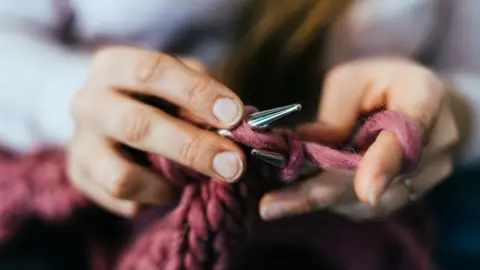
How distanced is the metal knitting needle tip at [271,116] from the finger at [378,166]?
0.04 m

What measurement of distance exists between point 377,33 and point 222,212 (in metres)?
0.28

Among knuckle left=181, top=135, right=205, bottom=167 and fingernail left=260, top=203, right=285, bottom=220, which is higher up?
knuckle left=181, top=135, right=205, bottom=167

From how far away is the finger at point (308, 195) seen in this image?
371 mm

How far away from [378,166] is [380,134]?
21 millimetres

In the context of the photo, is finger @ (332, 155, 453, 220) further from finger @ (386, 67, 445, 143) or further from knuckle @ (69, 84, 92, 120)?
knuckle @ (69, 84, 92, 120)

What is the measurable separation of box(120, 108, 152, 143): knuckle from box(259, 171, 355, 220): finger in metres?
0.08

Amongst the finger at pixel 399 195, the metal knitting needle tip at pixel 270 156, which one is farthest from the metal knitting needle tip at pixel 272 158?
the finger at pixel 399 195

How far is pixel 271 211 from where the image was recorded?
1.22 ft

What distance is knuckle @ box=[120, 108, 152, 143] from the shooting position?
0.36 m

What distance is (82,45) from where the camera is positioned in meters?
0.61

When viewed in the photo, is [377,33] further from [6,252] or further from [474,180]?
[6,252]

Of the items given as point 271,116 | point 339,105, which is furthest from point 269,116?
point 339,105

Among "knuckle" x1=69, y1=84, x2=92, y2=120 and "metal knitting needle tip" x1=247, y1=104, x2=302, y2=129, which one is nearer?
"metal knitting needle tip" x1=247, y1=104, x2=302, y2=129

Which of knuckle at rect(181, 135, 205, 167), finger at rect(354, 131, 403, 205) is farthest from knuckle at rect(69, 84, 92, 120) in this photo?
finger at rect(354, 131, 403, 205)
